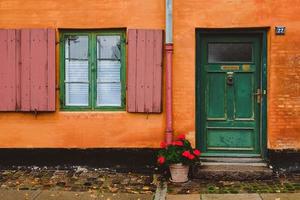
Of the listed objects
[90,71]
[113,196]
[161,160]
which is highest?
[90,71]

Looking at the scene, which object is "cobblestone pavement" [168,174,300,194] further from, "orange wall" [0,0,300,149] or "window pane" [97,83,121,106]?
"window pane" [97,83,121,106]

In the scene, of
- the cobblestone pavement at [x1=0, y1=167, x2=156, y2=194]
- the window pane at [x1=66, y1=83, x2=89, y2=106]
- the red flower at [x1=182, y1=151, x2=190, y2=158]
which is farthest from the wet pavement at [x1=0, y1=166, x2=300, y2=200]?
the window pane at [x1=66, y1=83, x2=89, y2=106]

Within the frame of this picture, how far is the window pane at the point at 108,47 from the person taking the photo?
855cm

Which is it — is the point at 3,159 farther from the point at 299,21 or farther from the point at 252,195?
the point at 299,21

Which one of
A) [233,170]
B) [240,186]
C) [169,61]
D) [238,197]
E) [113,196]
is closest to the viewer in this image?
[238,197]

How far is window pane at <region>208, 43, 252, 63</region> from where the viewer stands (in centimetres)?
846

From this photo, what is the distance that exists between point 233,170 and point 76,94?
122 inches

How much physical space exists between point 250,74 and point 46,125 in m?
3.80

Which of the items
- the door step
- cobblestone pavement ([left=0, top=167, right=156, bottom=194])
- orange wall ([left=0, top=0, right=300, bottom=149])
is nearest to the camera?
cobblestone pavement ([left=0, top=167, right=156, bottom=194])

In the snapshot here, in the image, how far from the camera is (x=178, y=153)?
25.6ft

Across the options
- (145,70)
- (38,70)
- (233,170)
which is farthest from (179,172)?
(38,70)

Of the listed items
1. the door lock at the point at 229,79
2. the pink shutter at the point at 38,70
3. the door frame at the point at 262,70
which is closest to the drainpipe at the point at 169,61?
the door frame at the point at 262,70

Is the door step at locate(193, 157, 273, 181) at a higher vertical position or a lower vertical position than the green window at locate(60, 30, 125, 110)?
lower

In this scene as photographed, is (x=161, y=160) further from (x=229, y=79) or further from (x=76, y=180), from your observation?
(x=229, y=79)
